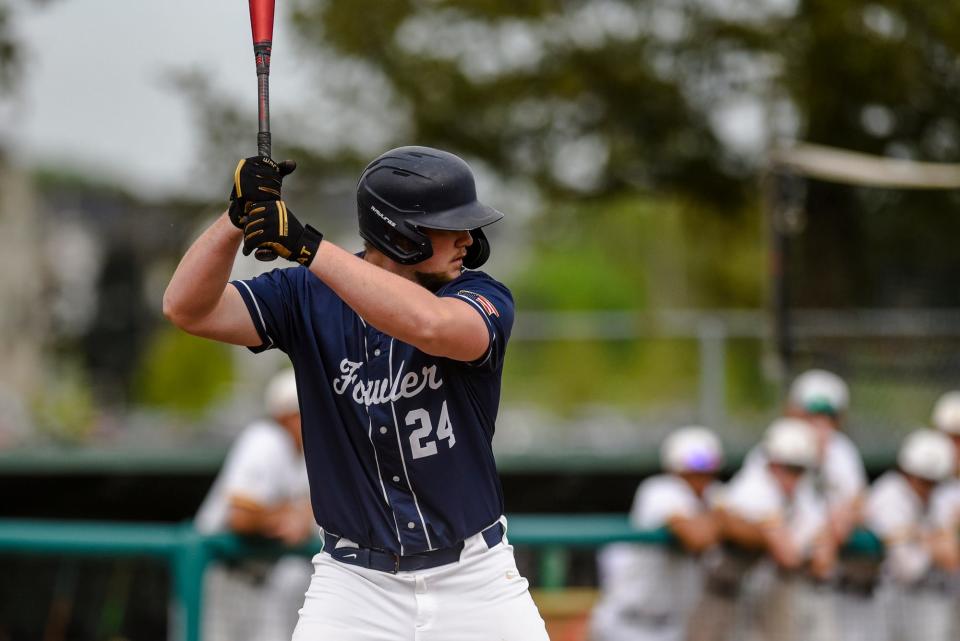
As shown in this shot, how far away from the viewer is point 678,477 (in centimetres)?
677

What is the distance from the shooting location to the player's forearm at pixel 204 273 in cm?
310

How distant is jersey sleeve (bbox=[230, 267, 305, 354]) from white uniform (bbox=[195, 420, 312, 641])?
7.00 feet

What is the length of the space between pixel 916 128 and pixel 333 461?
436 inches

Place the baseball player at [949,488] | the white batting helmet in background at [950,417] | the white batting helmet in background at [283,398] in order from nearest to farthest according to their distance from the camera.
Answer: the white batting helmet in background at [283,398] < the baseball player at [949,488] < the white batting helmet in background at [950,417]

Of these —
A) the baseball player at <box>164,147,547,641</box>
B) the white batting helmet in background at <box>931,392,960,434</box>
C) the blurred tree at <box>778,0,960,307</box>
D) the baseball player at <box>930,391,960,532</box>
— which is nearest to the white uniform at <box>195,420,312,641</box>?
the baseball player at <box>164,147,547,641</box>

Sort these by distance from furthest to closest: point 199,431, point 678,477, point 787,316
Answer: point 199,431 < point 787,316 < point 678,477

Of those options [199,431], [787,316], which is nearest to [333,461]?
[787,316]

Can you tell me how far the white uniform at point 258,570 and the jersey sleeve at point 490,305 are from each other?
2.38 metres

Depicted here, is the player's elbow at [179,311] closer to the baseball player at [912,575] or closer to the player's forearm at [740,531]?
the player's forearm at [740,531]

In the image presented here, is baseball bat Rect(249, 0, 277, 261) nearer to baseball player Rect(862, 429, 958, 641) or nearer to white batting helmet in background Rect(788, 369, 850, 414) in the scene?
baseball player Rect(862, 429, 958, 641)

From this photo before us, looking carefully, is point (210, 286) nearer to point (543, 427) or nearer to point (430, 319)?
point (430, 319)

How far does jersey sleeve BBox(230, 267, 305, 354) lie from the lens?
335 cm

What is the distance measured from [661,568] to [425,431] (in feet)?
8.99

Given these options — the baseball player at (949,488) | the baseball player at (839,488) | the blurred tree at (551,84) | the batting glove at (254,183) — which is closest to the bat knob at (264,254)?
the batting glove at (254,183)
